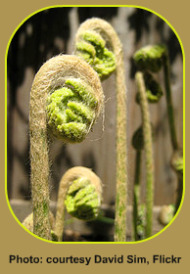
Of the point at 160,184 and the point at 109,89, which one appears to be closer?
the point at 109,89

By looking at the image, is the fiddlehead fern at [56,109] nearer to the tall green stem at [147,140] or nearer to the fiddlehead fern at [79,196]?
the fiddlehead fern at [79,196]

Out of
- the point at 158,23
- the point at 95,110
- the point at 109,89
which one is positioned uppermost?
the point at 158,23

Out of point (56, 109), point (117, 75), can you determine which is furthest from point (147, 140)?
point (56, 109)

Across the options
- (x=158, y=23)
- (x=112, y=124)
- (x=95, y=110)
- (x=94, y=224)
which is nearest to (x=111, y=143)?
(x=112, y=124)

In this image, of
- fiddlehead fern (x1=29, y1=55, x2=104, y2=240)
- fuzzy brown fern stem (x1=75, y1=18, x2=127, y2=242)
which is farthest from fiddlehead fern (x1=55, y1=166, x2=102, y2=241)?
fiddlehead fern (x1=29, y1=55, x2=104, y2=240)

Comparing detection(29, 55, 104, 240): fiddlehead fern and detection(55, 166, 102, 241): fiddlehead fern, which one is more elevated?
detection(29, 55, 104, 240): fiddlehead fern

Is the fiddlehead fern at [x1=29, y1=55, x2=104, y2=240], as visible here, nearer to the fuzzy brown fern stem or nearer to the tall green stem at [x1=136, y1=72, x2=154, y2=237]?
the fuzzy brown fern stem

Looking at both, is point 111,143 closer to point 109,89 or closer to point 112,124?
point 112,124
